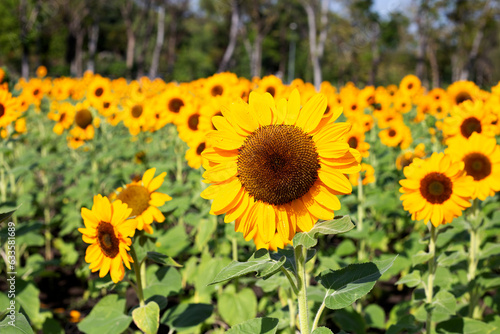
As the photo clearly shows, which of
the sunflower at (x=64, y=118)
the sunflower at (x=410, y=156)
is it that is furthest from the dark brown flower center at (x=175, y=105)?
the sunflower at (x=410, y=156)

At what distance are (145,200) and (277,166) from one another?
3.13 feet

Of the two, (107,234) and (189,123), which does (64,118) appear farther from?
(107,234)

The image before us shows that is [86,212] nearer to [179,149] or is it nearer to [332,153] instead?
[332,153]

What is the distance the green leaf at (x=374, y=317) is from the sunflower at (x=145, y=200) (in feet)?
5.47

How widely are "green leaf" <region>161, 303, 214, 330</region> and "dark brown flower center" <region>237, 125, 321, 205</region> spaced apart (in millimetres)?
991

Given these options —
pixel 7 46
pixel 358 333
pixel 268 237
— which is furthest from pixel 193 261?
pixel 7 46

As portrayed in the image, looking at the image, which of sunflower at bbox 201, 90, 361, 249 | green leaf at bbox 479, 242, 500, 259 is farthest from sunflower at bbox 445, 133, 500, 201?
sunflower at bbox 201, 90, 361, 249

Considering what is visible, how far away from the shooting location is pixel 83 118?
15.4ft

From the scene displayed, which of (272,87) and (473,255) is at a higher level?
(272,87)

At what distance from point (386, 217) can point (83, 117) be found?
10.9 feet

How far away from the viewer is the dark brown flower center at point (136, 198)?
205 centimetres

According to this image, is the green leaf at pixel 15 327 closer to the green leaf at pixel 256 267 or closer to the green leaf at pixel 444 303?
the green leaf at pixel 256 267

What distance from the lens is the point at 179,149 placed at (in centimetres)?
461

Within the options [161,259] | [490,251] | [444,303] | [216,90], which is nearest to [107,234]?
[161,259]
